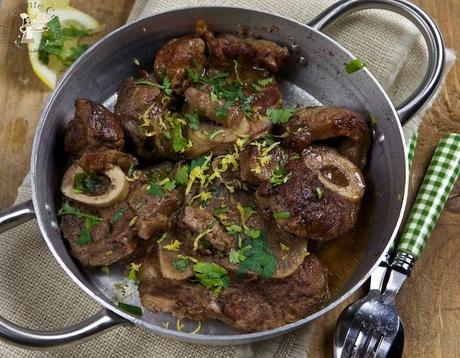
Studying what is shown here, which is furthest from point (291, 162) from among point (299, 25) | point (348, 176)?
point (299, 25)

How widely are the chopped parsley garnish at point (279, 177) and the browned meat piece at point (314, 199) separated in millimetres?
16

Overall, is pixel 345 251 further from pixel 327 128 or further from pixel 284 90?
pixel 284 90

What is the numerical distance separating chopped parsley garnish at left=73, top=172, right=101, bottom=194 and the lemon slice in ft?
2.79

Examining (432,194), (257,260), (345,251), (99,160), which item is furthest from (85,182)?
(432,194)

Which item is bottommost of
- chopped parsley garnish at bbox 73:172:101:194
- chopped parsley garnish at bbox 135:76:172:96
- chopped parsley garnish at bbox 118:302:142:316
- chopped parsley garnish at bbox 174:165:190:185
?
chopped parsley garnish at bbox 118:302:142:316

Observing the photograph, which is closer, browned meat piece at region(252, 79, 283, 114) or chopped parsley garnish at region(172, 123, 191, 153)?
chopped parsley garnish at region(172, 123, 191, 153)

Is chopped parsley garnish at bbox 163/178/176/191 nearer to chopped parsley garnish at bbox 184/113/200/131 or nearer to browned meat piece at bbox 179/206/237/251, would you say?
browned meat piece at bbox 179/206/237/251

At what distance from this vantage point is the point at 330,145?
2900 mm

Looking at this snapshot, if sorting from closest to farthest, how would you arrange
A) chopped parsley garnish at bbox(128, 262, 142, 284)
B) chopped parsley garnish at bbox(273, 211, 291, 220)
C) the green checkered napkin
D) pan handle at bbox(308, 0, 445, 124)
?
chopped parsley garnish at bbox(273, 211, 291, 220) < chopped parsley garnish at bbox(128, 262, 142, 284) < pan handle at bbox(308, 0, 445, 124) < the green checkered napkin

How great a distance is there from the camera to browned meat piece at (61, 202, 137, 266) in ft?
8.81

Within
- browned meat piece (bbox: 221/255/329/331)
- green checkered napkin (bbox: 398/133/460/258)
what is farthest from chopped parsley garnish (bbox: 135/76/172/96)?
green checkered napkin (bbox: 398/133/460/258)

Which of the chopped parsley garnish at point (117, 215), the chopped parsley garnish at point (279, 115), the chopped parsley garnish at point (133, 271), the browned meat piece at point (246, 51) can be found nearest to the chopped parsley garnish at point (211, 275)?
the chopped parsley garnish at point (133, 271)

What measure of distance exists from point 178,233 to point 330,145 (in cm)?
82

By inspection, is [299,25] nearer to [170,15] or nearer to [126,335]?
[170,15]
